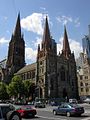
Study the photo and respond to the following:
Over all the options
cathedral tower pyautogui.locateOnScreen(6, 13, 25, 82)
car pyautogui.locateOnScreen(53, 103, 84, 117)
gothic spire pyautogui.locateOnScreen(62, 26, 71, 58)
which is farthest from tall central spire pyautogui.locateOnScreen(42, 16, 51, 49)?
car pyautogui.locateOnScreen(53, 103, 84, 117)

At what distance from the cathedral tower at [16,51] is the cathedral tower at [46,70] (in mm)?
24691

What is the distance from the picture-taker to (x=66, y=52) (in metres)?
94.1

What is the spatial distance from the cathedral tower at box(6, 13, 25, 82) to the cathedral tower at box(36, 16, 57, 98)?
972 inches

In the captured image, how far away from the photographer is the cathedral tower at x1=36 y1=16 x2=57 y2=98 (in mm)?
76688

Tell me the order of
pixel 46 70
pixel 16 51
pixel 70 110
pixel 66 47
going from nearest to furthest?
pixel 70 110, pixel 46 70, pixel 66 47, pixel 16 51

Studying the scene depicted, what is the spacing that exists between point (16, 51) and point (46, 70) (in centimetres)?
3582

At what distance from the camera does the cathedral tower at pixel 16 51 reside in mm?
107769

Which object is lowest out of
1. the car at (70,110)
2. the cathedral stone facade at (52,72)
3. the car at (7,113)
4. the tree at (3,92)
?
the car at (70,110)

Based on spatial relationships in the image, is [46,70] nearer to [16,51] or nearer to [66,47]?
[66,47]

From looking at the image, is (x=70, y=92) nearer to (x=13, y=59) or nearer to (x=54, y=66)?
(x=54, y=66)

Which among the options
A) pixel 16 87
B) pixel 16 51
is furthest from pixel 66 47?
pixel 16 87

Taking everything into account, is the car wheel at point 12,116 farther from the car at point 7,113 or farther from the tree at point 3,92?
the tree at point 3,92

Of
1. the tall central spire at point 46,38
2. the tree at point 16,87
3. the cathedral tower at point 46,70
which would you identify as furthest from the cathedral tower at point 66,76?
the tree at point 16,87

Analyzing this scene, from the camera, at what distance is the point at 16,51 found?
11062cm
